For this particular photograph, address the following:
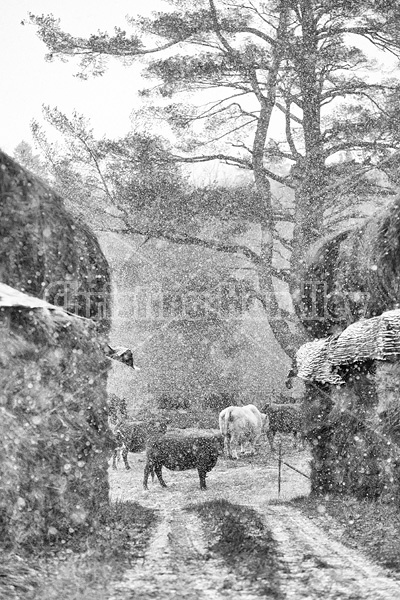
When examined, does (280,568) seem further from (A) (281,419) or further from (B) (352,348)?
(A) (281,419)

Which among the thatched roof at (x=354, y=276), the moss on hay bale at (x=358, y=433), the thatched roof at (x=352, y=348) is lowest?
the moss on hay bale at (x=358, y=433)

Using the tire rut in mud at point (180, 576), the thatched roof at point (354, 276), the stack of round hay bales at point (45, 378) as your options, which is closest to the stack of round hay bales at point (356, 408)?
the thatched roof at point (354, 276)

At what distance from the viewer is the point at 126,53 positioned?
21688 millimetres

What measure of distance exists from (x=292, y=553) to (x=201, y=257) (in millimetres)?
20133

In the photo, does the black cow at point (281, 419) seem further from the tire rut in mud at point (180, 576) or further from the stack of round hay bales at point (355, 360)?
the tire rut in mud at point (180, 576)

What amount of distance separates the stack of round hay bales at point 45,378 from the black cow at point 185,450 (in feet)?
19.6

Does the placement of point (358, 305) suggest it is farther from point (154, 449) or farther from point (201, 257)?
point (201, 257)

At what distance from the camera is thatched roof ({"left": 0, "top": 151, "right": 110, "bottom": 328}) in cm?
1002

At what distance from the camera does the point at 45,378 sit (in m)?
8.47

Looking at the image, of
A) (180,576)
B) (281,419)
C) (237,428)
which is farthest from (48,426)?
(281,419)

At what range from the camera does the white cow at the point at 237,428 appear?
23.2 meters

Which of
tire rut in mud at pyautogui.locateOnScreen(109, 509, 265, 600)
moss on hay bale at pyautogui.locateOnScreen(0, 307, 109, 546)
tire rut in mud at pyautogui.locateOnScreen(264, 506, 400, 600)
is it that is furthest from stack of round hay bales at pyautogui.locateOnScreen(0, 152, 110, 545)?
tire rut in mud at pyautogui.locateOnScreen(264, 506, 400, 600)

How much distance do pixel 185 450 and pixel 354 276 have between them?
232 inches

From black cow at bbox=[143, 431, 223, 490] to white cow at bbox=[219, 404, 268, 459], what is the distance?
21.4ft
